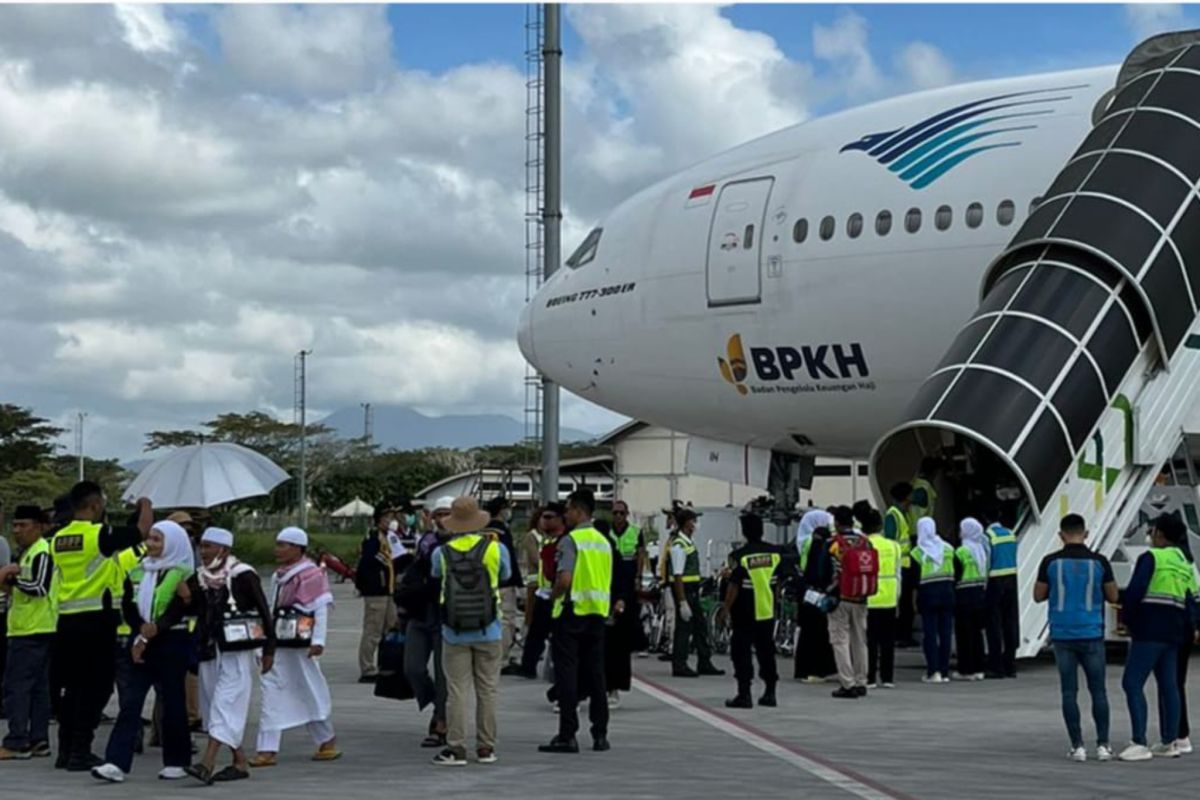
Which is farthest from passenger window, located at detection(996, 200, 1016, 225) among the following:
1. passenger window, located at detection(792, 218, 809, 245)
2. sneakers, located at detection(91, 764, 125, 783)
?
sneakers, located at detection(91, 764, 125, 783)

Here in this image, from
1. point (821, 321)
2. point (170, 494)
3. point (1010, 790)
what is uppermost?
point (821, 321)

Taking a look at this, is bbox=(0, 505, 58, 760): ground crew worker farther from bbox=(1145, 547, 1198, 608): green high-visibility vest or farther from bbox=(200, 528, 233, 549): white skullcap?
bbox=(1145, 547, 1198, 608): green high-visibility vest

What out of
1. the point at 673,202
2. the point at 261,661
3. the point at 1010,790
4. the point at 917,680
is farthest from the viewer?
the point at 673,202

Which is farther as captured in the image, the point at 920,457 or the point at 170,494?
the point at 920,457

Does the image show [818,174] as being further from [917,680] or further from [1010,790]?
Answer: [1010,790]

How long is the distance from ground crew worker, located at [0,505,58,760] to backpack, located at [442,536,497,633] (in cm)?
279

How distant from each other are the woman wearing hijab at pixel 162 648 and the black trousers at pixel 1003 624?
8.72 meters

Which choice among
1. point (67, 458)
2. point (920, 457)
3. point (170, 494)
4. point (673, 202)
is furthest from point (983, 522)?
point (67, 458)

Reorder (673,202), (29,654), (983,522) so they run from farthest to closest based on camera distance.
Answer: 1. (673,202)
2. (983,522)
3. (29,654)

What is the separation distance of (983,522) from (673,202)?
7257mm

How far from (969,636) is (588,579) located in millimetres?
6191

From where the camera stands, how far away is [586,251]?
2523 cm

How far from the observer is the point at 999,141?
20312 mm

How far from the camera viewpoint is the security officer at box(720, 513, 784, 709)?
14.5 meters
